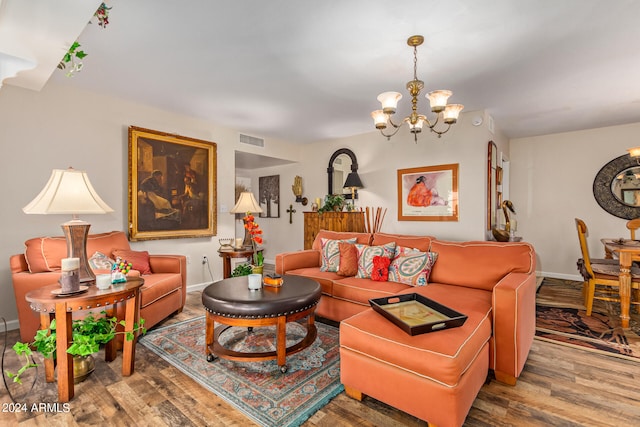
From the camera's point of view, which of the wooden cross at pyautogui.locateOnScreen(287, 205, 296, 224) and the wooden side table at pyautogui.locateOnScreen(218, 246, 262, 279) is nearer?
the wooden side table at pyautogui.locateOnScreen(218, 246, 262, 279)

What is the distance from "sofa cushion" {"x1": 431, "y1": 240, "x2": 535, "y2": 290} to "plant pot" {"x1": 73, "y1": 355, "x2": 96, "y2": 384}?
2.76 metres

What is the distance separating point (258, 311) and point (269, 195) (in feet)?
16.3

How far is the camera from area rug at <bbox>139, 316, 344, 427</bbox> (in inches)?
68.8

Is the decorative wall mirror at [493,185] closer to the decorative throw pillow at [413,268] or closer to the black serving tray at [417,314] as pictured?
the decorative throw pillow at [413,268]

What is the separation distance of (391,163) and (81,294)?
13.8 ft

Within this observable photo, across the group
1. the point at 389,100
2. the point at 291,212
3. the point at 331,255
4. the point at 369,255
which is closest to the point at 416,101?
the point at 389,100

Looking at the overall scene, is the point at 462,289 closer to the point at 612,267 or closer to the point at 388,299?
the point at 388,299

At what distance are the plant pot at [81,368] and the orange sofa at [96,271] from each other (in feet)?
1.53

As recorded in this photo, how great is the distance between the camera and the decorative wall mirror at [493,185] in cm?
412

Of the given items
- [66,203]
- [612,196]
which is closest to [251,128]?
[66,203]

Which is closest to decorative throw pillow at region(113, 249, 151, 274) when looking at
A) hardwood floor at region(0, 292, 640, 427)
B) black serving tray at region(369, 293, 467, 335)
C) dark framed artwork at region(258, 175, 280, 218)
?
hardwood floor at region(0, 292, 640, 427)

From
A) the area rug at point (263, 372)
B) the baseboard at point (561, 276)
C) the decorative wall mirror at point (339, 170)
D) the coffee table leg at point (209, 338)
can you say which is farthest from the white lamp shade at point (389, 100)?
the baseboard at point (561, 276)

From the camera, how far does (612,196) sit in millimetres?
4715

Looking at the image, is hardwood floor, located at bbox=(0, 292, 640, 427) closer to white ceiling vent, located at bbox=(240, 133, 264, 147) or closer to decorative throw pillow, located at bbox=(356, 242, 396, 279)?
decorative throw pillow, located at bbox=(356, 242, 396, 279)
